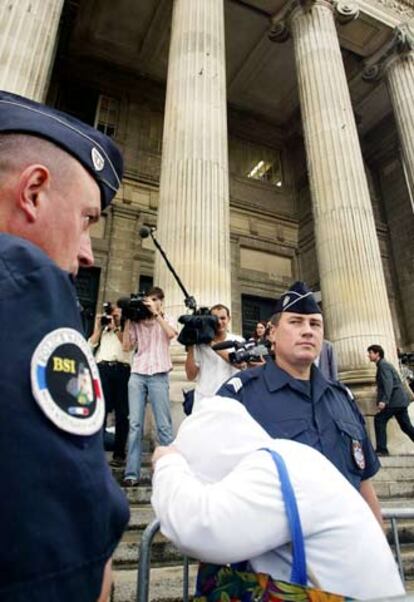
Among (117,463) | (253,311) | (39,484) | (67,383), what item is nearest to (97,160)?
(67,383)

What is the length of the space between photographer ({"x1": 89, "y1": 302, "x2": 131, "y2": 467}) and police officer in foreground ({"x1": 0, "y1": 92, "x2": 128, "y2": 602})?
13.2ft

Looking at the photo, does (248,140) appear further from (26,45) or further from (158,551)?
(158,551)

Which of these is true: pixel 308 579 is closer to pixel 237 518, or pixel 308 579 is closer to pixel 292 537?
pixel 292 537

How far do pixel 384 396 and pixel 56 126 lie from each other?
20.9ft

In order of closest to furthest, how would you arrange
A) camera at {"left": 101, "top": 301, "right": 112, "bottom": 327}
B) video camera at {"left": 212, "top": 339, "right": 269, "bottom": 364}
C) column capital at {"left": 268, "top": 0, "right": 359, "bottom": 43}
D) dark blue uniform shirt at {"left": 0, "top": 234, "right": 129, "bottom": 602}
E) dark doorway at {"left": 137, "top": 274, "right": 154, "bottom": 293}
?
dark blue uniform shirt at {"left": 0, "top": 234, "right": 129, "bottom": 602}, video camera at {"left": 212, "top": 339, "right": 269, "bottom": 364}, camera at {"left": 101, "top": 301, "right": 112, "bottom": 327}, column capital at {"left": 268, "top": 0, "right": 359, "bottom": 43}, dark doorway at {"left": 137, "top": 274, "right": 154, "bottom": 293}

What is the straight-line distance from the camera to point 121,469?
165 inches

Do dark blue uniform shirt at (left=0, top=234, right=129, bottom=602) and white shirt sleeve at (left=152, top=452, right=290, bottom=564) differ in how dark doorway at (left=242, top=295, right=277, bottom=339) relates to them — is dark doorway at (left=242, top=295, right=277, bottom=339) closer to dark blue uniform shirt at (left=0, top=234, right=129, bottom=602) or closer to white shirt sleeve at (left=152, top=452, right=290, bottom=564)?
white shirt sleeve at (left=152, top=452, right=290, bottom=564)

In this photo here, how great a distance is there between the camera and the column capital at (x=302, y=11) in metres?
11.0

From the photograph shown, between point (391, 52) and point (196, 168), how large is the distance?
928 cm

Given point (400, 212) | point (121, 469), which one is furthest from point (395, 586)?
point (400, 212)

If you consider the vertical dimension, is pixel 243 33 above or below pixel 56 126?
above

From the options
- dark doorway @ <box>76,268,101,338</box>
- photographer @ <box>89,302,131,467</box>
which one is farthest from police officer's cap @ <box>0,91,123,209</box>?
dark doorway @ <box>76,268,101,338</box>

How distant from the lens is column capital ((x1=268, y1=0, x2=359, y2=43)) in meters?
11.0

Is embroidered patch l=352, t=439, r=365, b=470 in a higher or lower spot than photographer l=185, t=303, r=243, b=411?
lower
